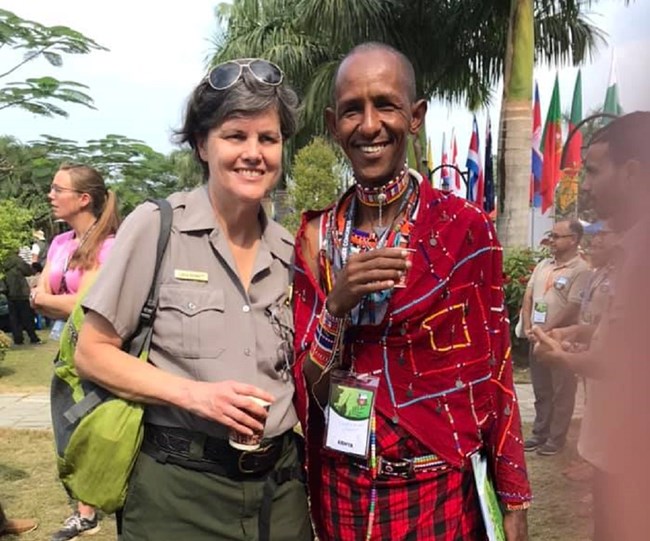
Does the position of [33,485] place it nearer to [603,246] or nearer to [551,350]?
[551,350]

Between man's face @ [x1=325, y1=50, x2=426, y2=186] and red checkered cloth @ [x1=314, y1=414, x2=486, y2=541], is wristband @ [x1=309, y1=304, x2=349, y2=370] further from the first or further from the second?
man's face @ [x1=325, y1=50, x2=426, y2=186]

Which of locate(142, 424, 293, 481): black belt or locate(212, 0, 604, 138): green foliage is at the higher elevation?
locate(212, 0, 604, 138): green foliage

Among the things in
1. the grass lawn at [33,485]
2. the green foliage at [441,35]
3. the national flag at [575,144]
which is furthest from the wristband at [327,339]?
the green foliage at [441,35]

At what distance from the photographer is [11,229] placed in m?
9.90

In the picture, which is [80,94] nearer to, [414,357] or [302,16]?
[302,16]

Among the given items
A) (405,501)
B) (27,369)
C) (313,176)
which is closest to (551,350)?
(405,501)

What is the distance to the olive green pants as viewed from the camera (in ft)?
6.01

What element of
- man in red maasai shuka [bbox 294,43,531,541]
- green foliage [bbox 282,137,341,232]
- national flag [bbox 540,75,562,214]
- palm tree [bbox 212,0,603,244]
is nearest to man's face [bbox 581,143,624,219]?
national flag [bbox 540,75,562,214]

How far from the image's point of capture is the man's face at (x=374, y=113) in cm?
179

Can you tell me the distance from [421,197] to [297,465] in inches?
31.3

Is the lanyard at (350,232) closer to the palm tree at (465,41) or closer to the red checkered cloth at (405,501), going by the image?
the red checkered cloth at (405,501)

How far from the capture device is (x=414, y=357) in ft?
5.79

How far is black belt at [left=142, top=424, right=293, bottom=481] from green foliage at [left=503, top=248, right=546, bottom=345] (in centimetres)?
719

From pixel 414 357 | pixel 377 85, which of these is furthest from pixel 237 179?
pixel 414 357
